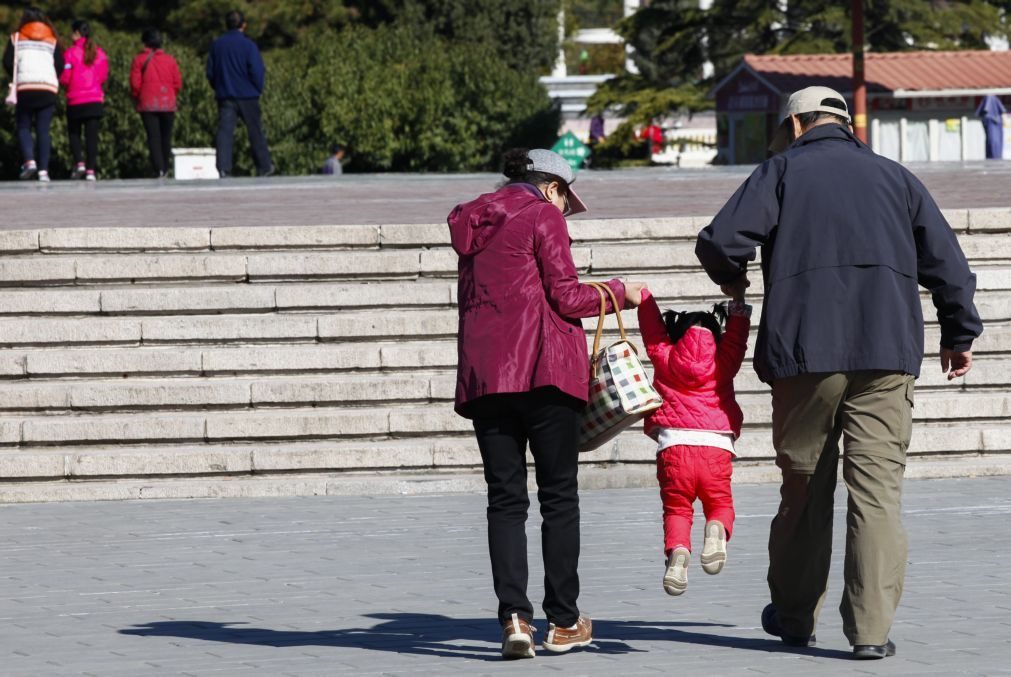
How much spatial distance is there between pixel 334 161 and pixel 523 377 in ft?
67.9

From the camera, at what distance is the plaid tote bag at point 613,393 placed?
5465mm

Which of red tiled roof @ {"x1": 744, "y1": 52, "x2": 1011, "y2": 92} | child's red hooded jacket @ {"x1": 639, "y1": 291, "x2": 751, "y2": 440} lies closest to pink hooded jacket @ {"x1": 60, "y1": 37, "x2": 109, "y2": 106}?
child's red hooded jacket @ {"x1": 639, "y1": 291, "x2": 751, "y2": 440}

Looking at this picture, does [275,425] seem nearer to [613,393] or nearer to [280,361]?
[280,361]

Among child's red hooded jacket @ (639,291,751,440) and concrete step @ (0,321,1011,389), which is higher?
child's red hooded jacket @ (639,291,751,440)

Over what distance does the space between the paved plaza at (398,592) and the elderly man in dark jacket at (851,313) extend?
383mm

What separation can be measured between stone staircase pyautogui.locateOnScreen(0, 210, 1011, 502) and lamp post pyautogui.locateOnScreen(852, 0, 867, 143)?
24.9m

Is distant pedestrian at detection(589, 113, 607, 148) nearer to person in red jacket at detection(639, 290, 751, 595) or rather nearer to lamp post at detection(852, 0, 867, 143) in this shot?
lamp post at detection(852, 0, 867, 143)

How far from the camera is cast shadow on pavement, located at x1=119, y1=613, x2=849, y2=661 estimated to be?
18.0 ft

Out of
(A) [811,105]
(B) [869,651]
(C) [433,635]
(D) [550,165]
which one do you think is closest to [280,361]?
(C) [433,635]

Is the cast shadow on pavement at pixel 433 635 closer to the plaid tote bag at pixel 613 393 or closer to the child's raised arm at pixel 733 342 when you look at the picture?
the plaid tote bag at pixel 613 393

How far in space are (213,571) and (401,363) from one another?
8.70ft

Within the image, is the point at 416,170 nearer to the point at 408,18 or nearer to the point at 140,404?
the point at 408,18

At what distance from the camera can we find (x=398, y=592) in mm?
6445

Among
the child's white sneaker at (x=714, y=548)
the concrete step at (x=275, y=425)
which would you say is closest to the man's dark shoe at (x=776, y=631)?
the child's white sneaker at (x=714, y=548)
